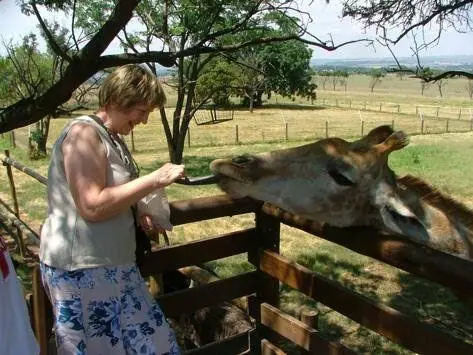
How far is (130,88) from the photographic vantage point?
216 cm

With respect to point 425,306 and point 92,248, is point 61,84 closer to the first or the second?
point 92,248

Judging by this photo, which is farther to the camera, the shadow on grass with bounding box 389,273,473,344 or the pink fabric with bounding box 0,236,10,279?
the shadow on grass with bounding box 389,273,473,344

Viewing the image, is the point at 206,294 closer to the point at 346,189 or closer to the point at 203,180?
the point at 203,180

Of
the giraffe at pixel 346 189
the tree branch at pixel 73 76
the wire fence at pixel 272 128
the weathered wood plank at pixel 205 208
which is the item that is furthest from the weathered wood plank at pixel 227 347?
the wire fence at pixel 272 128

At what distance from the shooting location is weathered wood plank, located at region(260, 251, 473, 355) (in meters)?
2.21

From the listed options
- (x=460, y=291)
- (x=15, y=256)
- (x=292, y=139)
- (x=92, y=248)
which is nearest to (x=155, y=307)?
(x=92, y=248)

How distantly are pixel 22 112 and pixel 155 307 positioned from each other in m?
2.90

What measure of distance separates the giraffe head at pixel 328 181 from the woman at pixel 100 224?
2.12ft

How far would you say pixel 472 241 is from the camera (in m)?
2.91

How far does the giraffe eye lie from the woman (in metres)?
1.05

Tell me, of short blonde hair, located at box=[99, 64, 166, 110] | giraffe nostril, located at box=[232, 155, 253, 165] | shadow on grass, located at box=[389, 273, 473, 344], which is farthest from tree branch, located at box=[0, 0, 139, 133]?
shadow on grass, located at box=[389, 273, 473, 344]

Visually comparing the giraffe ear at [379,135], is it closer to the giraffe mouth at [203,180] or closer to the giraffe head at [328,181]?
the giraffe head at [328,181]

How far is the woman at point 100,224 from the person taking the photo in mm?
2059

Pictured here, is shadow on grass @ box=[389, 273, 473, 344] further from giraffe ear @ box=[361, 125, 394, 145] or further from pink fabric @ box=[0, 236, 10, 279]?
pink fabric @ box=[0, 236, 10, 279]
